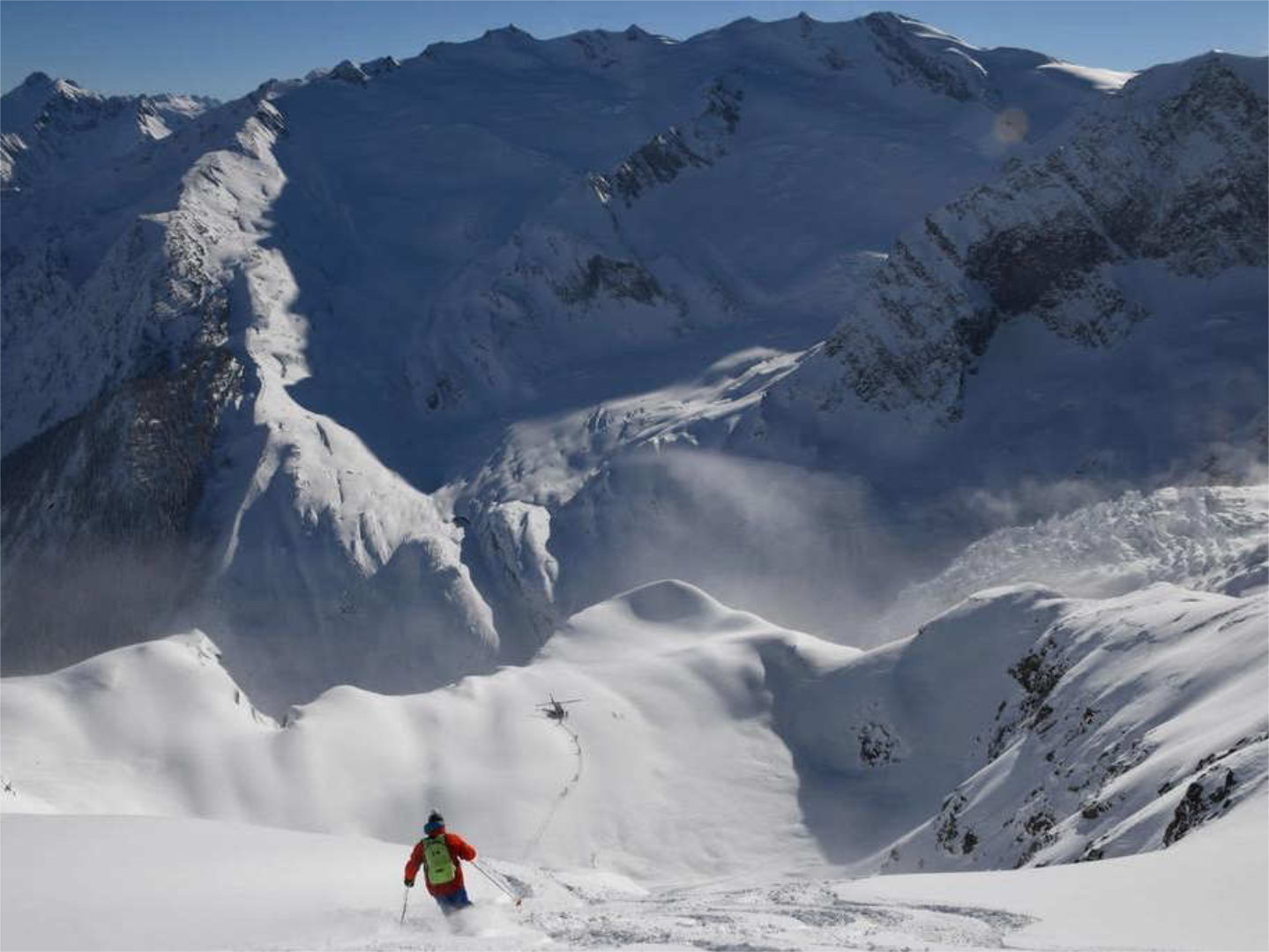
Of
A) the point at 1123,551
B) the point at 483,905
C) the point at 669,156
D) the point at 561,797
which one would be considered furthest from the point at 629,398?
the point at 483,905

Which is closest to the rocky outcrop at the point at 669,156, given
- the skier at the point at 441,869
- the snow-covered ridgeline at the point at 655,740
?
the snow-covered ridgeline at the point at 655,740

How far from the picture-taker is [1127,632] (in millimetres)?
55656

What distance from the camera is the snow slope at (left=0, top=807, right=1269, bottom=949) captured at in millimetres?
20672

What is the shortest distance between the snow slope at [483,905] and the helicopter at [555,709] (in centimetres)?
4899

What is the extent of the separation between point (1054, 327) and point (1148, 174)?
18673mm

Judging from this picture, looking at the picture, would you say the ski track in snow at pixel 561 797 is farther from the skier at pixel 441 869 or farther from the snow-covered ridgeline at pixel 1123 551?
the skier at pixel 441 869

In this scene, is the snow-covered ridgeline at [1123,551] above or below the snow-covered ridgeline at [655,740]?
above

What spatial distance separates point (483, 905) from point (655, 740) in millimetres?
54550

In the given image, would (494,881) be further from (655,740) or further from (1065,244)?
(1065,244)

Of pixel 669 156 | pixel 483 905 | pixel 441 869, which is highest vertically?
pixel 669 156

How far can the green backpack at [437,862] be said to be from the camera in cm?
2322

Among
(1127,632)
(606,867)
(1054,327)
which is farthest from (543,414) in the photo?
(1127,632)

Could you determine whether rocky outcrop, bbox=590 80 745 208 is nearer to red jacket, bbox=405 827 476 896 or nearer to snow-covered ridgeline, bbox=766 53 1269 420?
snow-covered ridgeline, bbox=766 53 1269 420

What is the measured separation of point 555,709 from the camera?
7781 cm
